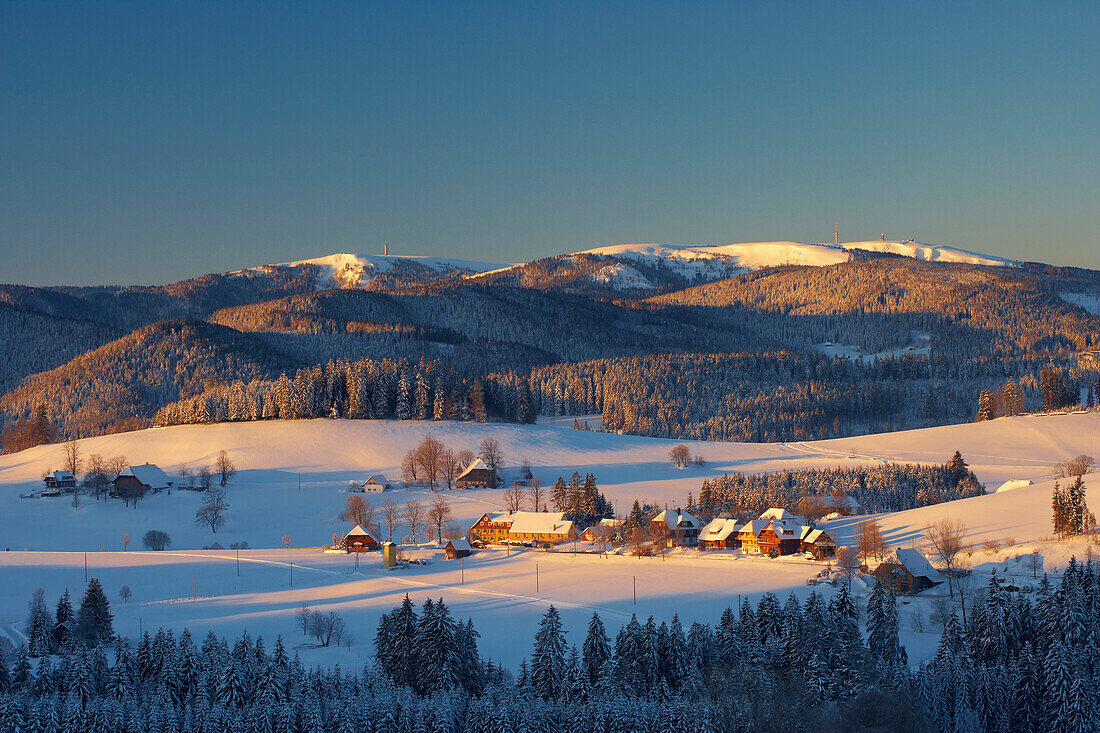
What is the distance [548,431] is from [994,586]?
76378 mm

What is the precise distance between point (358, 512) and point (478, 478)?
56.3ft

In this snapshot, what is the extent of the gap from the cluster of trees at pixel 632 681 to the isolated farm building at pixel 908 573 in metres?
9.28

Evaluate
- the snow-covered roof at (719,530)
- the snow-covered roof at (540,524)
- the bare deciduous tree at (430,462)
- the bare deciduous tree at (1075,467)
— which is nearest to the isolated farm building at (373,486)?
the bare deciduous tree at (430,462)

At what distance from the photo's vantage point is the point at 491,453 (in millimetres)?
102500

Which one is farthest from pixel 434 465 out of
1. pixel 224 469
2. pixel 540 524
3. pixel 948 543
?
pixel 948 543

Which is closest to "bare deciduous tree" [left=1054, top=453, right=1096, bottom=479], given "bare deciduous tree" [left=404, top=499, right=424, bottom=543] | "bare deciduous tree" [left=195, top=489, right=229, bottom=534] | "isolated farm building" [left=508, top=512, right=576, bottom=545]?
"isolated farm building" [left=508, top=512, right=576, bottom=545]

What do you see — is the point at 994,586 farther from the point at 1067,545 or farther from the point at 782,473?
the point at 782,473

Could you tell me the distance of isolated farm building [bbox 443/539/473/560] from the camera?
70750 millimetres

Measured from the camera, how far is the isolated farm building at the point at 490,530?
254 ft

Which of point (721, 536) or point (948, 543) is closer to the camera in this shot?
point (948, 543)

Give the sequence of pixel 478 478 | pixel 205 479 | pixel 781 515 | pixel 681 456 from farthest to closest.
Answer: pixel 681 456, pixel 478 478, pixel 205 479, pixel 781 515

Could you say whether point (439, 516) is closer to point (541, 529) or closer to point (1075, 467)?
point (541, 529)

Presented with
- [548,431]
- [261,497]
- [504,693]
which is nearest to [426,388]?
[548,431]

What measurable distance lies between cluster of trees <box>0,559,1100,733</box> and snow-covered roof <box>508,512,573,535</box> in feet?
98.5
